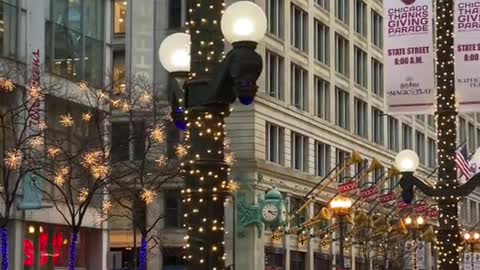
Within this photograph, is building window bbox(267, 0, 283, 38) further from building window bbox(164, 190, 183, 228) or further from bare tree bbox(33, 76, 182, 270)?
bare tree bbox(33, 76, 182, 270)

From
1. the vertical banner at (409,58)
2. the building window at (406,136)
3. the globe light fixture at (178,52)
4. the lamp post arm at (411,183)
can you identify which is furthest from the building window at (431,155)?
the globe light fixture at (178,52)

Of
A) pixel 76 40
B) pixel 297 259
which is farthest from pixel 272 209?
pixel 76 40

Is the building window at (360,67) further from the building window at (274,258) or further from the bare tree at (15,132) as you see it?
the bare tree at (15,132)

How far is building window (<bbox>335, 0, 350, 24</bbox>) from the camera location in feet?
225

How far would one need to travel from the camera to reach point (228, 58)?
9062 mm

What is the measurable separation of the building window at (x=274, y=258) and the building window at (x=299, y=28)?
12993 millimetres

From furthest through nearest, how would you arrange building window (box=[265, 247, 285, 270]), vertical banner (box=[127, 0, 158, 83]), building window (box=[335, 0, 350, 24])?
building window (box=[335, 0, 350, 24]), vertical banner (box=[127, 0, 158, 83]), building window (box=[265, 247, 285, 270])

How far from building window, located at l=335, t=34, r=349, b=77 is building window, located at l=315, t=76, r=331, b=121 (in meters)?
2.35

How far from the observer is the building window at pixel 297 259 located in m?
60.3

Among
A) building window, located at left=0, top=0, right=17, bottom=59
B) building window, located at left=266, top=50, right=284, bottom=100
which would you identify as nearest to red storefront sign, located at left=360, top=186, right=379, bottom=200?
building window, located at left=266, top=50, right=284, bottom=100

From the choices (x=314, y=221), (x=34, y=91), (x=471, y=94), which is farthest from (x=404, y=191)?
(x=314, y=221)

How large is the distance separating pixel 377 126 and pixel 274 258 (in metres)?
21.7

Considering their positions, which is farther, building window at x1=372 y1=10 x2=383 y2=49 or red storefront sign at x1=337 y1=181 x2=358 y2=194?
building window at x1=372 y1=10 x2=383 y2=49

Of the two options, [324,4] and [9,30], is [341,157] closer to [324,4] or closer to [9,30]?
[324,4]
